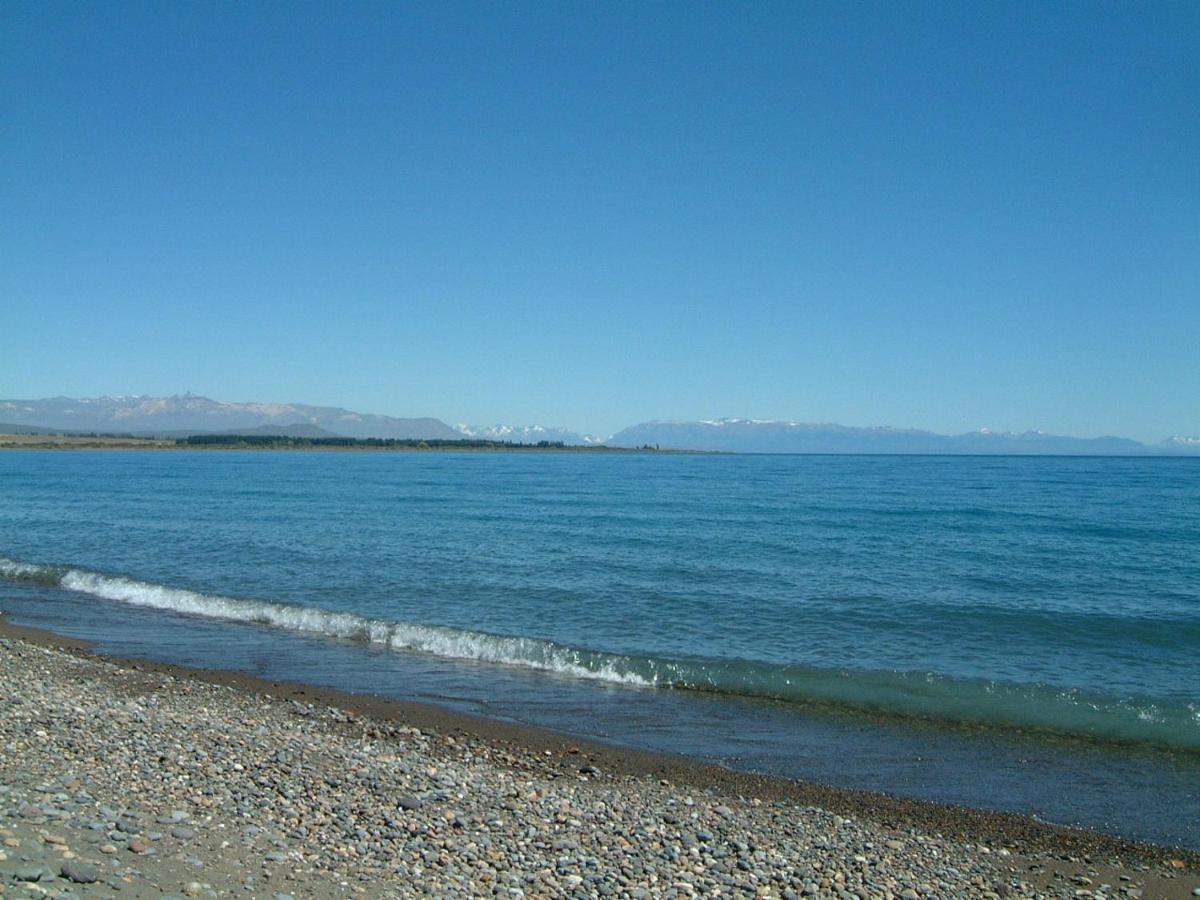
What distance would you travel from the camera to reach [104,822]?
8305 millimetres

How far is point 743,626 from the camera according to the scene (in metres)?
21.7

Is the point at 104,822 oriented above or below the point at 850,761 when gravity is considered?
above


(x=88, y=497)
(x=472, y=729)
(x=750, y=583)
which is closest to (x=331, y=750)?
(x=472, y=729)

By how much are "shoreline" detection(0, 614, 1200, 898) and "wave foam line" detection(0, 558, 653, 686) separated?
3768 mm

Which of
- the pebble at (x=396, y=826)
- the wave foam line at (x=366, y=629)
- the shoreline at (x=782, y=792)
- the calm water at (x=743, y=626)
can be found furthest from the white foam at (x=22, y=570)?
the pebble at (x=396, y=826)

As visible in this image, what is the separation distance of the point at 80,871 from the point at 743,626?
54.5ft

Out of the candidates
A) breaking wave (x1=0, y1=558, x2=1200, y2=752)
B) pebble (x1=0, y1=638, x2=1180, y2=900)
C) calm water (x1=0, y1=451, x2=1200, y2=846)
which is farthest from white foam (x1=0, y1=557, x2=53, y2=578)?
pebble (x1=0, y1=638, x2=1180, y2=900)

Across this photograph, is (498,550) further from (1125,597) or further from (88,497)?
(88,497)

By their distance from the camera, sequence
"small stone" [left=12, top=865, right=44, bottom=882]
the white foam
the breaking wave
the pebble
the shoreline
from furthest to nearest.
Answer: the white foam, the breaking wave, the shoreline, the pebble, "small stone" [left=12, top=865, right=44, bottom=882]

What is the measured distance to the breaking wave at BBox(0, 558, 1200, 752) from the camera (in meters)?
15.0

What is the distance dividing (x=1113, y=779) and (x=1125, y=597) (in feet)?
48.5

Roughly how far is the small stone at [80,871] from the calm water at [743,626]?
8192mm

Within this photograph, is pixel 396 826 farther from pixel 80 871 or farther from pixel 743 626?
pixel 743 626

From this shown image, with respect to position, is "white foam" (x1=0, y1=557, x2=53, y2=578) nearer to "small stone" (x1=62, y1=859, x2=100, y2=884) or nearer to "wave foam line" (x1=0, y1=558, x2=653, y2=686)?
"wave foam line" (x1=0, y1=558, x2=653, y2=686)
